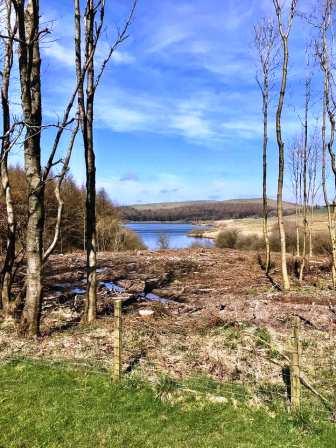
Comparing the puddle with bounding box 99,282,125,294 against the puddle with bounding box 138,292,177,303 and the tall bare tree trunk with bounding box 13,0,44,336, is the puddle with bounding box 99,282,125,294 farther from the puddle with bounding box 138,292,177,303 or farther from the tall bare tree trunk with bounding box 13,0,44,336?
the tall bare tree trunk with bounding box 13,0,44,336

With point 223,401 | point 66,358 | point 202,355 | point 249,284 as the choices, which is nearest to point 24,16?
point 66,358

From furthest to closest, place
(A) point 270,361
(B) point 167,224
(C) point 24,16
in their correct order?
→ (B) point 167,224, (C) point 24,16, (A) point 270,361

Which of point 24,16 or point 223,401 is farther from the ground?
point 24,16

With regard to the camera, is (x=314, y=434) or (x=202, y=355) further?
(x=202, y=355)

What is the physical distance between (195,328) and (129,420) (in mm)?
3674

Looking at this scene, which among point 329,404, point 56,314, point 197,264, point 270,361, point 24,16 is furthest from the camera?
point 197,264

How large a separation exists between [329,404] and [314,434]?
719mm

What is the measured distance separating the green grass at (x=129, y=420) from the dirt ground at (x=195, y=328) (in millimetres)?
743

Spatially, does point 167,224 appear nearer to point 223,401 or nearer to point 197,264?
point 197,264

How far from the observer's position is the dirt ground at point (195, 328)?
7.23m

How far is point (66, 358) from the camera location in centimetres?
759

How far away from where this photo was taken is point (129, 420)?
18.6 feet

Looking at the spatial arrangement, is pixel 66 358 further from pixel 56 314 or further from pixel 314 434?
pixel 314 434

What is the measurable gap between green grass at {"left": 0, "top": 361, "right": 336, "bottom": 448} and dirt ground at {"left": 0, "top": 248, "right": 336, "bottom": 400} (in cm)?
74
